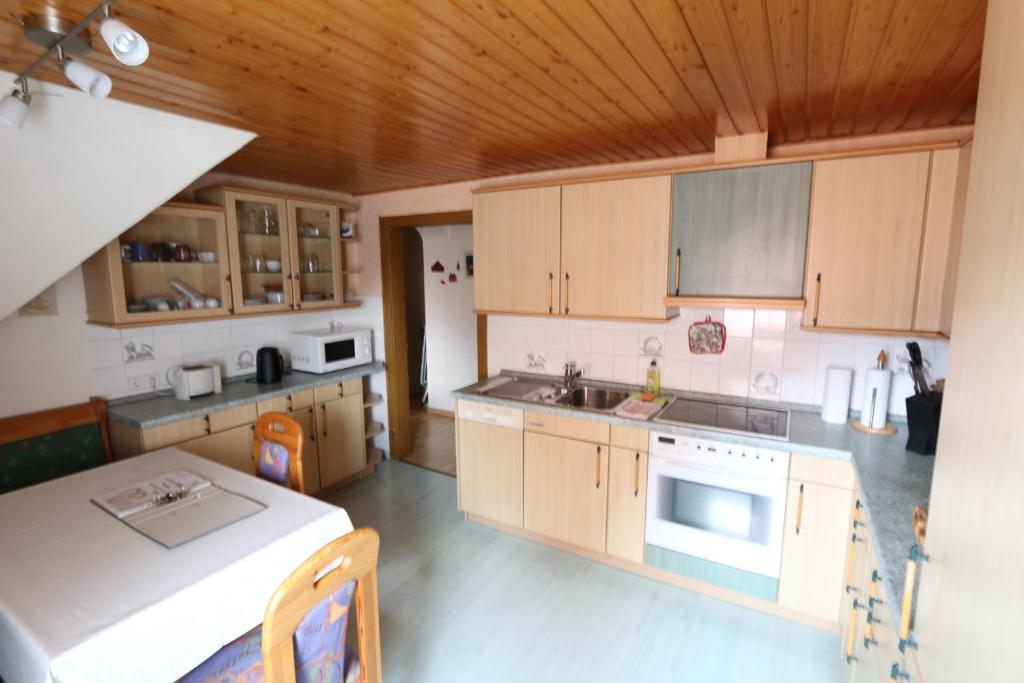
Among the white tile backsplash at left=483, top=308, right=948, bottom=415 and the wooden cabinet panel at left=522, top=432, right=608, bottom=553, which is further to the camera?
the wooden cabinet panel at left=522, top=432, right=608, bottom=553

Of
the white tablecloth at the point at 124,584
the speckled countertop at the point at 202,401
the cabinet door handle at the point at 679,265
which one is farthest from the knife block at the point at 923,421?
the speckled countertop at the point at 202,401

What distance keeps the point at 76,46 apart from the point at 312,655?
1.77 metres

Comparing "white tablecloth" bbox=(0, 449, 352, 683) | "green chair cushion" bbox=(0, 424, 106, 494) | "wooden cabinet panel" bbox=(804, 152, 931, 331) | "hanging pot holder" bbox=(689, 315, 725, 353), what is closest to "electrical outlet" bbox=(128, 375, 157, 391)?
"green chair cushion" bbox=(0, 424, 106, 494)

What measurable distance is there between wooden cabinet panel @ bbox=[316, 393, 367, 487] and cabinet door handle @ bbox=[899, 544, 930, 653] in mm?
3213

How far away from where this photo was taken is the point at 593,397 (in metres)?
3.07

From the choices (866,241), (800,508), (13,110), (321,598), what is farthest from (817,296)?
(13,110)

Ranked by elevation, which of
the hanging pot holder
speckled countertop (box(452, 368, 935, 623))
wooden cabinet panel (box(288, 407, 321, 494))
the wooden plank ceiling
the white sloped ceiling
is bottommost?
wooden cabinet panel (box(288, 407, 321, 494))

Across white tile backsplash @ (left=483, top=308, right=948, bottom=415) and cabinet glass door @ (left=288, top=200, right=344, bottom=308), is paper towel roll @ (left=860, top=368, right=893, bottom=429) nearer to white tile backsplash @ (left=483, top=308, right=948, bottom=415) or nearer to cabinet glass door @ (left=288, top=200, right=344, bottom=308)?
white tile backsplash @ (left=483, top=308, right=948, bottom=415)

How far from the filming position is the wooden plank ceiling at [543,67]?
1266 millimetres

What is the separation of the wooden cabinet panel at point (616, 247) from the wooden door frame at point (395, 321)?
1250 mm

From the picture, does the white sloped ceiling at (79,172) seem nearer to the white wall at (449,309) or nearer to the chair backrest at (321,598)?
the chair backrest at (321,598)

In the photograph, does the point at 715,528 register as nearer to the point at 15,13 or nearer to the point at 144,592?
the point at 144,592

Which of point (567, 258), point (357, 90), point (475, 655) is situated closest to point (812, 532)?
point (475, 655)

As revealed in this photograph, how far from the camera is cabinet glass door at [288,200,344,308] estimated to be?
134 inches
